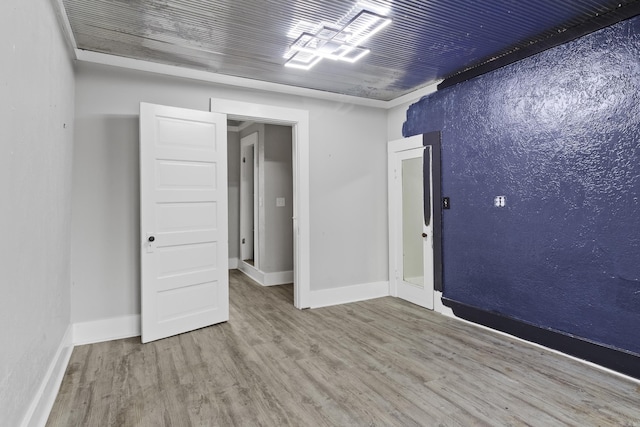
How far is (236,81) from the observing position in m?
3.82

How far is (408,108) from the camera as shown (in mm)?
4480

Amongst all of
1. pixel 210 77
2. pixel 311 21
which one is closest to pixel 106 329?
pixel 210 77

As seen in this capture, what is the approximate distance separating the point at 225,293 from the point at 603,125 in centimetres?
354

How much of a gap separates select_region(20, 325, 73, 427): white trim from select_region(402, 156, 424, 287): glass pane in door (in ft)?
11.6

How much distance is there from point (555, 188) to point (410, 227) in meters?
1.80

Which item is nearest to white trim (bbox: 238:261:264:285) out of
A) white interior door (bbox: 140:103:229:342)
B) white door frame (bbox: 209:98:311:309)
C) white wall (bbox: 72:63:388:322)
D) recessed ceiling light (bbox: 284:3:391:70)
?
white door frame (bbox: 209:98:311:309)

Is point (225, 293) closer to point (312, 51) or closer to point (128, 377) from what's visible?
point (128, 377)

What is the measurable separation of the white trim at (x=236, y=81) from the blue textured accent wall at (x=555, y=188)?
828mm

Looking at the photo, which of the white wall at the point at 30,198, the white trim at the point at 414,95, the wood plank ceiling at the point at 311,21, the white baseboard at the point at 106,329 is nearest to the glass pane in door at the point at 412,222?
the white trim at the point at 414,95

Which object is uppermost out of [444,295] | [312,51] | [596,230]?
[312,51]

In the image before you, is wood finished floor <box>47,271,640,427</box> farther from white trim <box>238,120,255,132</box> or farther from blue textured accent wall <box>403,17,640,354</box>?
white trim <box>238,120,255,132</box>

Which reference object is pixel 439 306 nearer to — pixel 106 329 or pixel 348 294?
pixel 348 294

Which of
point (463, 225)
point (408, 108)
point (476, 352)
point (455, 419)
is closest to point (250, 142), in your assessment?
point (408, 108)

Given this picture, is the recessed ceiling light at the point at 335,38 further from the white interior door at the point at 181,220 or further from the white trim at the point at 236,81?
the white interior door at the point at 181,220
